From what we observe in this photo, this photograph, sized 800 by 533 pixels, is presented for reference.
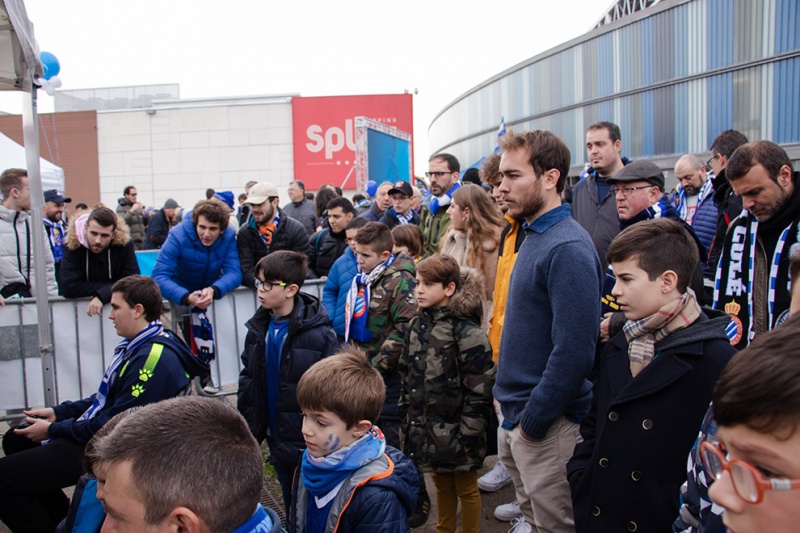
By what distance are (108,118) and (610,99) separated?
26.4 meters

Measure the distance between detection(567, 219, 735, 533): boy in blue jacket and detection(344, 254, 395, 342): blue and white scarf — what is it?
88.7 inches

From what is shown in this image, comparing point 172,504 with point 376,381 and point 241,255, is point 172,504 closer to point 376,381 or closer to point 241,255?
point 376,381

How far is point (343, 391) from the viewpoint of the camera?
8.59ft

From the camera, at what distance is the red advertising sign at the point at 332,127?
2497cm

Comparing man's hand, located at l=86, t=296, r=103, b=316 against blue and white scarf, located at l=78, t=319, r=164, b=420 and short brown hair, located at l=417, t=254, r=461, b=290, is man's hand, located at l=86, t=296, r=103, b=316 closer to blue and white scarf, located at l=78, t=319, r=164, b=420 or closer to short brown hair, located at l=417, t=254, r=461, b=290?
blue and white scarf, located at l=78, t=319, r=164, b=420

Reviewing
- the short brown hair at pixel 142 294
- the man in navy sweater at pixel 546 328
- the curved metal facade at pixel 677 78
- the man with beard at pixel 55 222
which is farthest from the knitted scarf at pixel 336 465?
the curved metal facade at pixel 677 78

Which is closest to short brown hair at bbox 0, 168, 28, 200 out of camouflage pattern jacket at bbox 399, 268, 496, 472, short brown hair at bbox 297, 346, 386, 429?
camouflage pattern jacket at bbox 399, 268, 496, 472

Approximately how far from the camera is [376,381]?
9.12 feet

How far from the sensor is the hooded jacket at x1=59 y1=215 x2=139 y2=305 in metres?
5.71

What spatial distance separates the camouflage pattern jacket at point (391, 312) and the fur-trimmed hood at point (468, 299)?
627mm

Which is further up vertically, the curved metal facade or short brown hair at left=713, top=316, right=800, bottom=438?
the curved metal facade

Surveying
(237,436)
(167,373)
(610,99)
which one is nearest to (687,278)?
(237,436)

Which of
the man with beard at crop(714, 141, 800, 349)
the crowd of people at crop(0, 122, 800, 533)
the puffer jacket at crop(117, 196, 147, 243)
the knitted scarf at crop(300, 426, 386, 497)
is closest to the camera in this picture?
the crowd of people at crop(0, 122, 800, 533)

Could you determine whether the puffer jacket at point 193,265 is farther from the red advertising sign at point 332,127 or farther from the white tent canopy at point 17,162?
the red advertising sign at point 332,127
